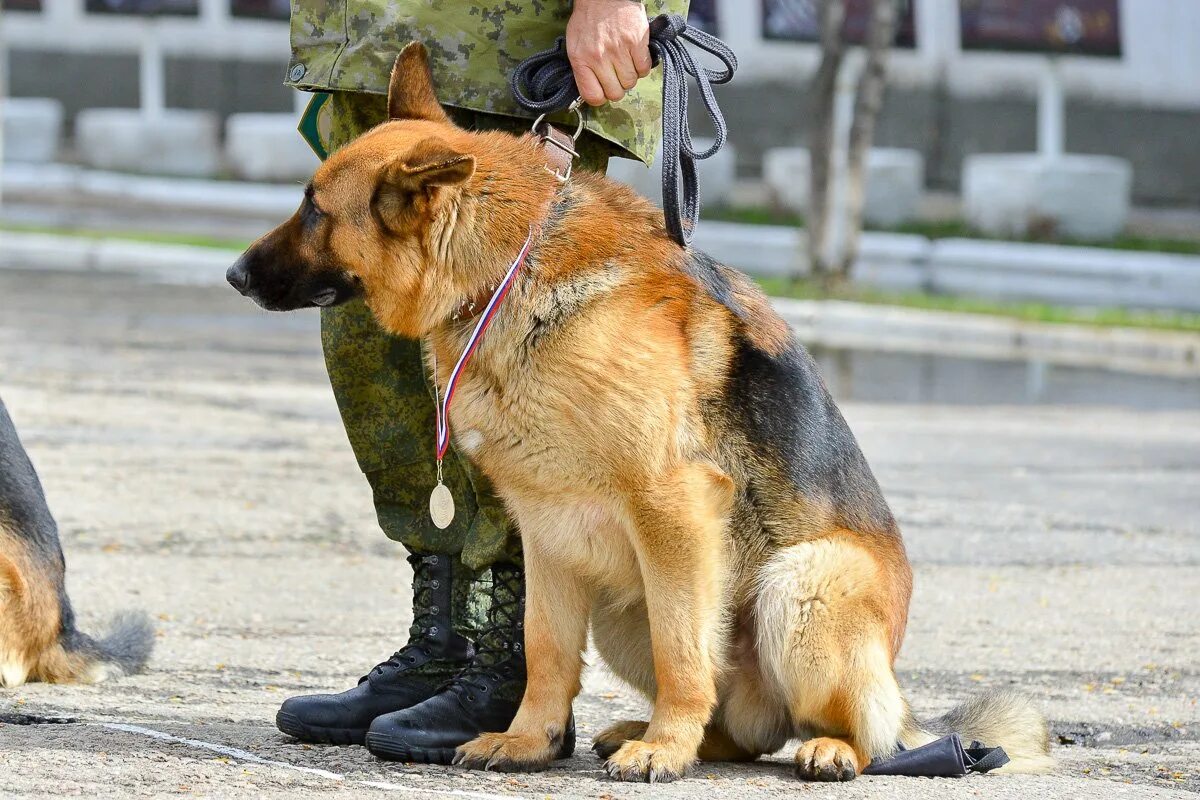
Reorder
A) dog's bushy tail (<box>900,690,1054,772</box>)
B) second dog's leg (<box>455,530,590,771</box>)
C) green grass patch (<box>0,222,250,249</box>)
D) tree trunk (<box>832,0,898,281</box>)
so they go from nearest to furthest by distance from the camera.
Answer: second dog's leg (<box>455,530,590,771</box>) < dog's bushy tail (<box>900,690,1054,772</box>) < tree trunk (<box>832,0,898,281</box>) < green grass patch (<box>0,222,250,249</box>)

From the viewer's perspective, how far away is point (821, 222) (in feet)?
50.8

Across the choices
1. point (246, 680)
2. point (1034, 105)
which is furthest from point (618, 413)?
point (1034, 105)

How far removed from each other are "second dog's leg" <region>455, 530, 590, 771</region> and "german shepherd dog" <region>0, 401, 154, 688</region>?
3.91 feet

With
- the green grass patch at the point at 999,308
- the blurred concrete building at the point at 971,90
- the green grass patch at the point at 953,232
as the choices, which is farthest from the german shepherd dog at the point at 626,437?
the blurred concrete building at the point at 971,90

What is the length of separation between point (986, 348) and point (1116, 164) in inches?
234

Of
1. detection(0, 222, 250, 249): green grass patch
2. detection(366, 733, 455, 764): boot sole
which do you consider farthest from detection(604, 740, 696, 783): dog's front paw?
detection(0, 222, 250, 249): green grass patch

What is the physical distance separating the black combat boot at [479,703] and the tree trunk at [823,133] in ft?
38.6

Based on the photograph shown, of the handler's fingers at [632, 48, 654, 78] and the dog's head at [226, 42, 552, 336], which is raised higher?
the handler's fingers at [632, 48, 654, 78]

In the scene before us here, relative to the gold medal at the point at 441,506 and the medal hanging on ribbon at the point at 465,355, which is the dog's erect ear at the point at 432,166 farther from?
the gold medal at the point at 441,506

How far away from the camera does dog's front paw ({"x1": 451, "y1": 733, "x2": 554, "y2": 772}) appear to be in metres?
3.70

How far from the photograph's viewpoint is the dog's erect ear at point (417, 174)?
353 cm

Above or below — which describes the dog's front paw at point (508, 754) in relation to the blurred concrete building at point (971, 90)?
below

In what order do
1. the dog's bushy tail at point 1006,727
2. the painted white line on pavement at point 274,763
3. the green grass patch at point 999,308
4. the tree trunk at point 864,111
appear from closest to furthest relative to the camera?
the painted white line on pavement at point 274,763 → the dog's bushy tail at point 1006,727 → the green grass patch at point 999,308 → the tree trunk at point 864,111

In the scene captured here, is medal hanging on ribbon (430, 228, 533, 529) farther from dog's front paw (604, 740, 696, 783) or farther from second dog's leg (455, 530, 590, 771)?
dog's front paw (604, 740, 696, 783)
